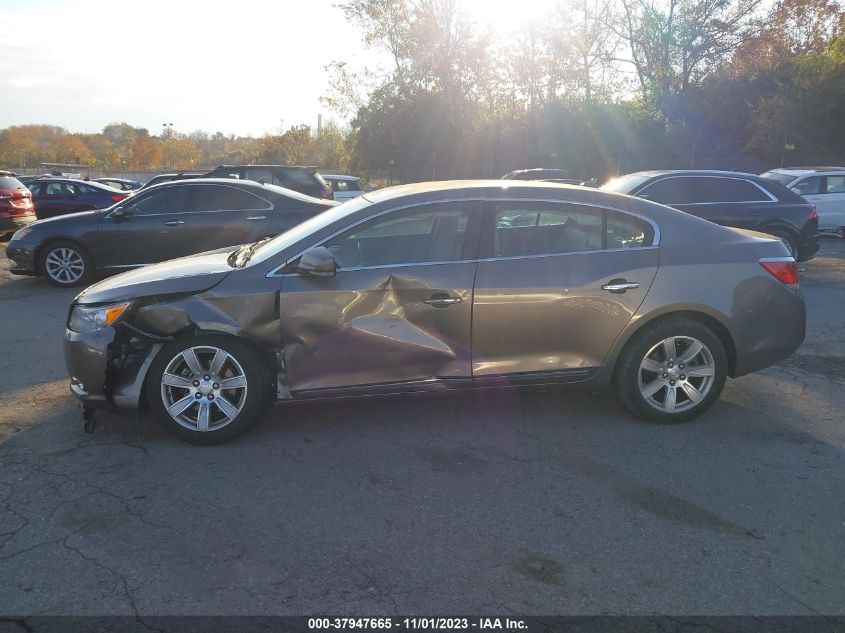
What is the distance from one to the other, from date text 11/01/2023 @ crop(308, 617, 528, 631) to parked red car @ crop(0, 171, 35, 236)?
13.8 meters

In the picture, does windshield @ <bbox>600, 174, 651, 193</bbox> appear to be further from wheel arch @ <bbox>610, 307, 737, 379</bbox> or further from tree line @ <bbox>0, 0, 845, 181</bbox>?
tree line @ <bbox>0, 0, 845, 181</bbox>

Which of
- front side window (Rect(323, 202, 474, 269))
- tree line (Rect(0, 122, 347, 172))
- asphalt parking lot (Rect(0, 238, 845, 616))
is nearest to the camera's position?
asphalt parking lot (Rect(0, 238, 845, 616))

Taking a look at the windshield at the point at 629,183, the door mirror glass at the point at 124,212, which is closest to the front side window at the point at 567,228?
the windshield at the point at 629,183

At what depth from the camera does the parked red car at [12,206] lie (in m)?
13.7

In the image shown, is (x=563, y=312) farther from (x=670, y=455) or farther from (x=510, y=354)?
(x=670, y=455)

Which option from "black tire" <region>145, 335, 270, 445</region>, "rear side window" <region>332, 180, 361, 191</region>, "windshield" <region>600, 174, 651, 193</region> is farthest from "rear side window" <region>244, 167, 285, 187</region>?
"black tire" <region>145, 335, 270, 445</region>

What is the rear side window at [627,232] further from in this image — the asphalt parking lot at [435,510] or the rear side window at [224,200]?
the rear side window at [224,200]

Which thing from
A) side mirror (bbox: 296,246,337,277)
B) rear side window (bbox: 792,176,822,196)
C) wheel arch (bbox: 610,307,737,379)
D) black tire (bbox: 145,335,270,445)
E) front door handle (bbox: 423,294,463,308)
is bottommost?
black tire (bbox: 145,335,270,445)

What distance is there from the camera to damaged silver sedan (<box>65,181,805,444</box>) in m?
4.37

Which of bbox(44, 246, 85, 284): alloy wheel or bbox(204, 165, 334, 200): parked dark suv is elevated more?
bbox(204, 165, 334, 200): parked dark suv

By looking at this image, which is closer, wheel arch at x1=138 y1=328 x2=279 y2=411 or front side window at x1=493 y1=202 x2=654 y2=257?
wheel arch at x1=138 y1=328 x2=279 y2=411

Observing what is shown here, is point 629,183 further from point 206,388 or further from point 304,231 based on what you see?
point 206,388

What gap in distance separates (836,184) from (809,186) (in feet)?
2.21

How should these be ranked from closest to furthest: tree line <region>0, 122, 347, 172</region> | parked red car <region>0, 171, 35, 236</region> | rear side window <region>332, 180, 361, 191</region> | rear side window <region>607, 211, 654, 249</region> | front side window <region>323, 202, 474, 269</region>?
front side window <region>323, 202, 474, 269</region> → rear side window <region>607, 211, 654, 249</region> → parked red car <region>0, 171, 35, 236</region> → rear side window <region>332, 180, 361, 191</region> → tree line <region>0, 122, 347, 172</region>
